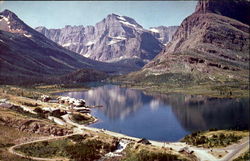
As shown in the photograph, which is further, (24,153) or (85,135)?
(85,135)

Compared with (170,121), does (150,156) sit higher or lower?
higher

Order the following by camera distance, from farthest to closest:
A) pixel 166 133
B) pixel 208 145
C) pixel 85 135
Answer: pixel 166 133, pixel 208 145, pixel 85 135

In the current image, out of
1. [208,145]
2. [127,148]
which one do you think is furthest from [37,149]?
[208,145]

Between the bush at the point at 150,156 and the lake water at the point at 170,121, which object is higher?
the bush at the point at 150,156

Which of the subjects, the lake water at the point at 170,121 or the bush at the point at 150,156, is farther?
the lake water at the point at 170,121

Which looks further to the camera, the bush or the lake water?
the lake water

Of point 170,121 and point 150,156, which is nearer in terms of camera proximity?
point 150,156

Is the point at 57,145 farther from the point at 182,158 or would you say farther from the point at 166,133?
the point at 166,133

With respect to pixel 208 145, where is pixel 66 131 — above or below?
above

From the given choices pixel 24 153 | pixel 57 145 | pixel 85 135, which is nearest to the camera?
pixel 24 153

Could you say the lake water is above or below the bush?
below
